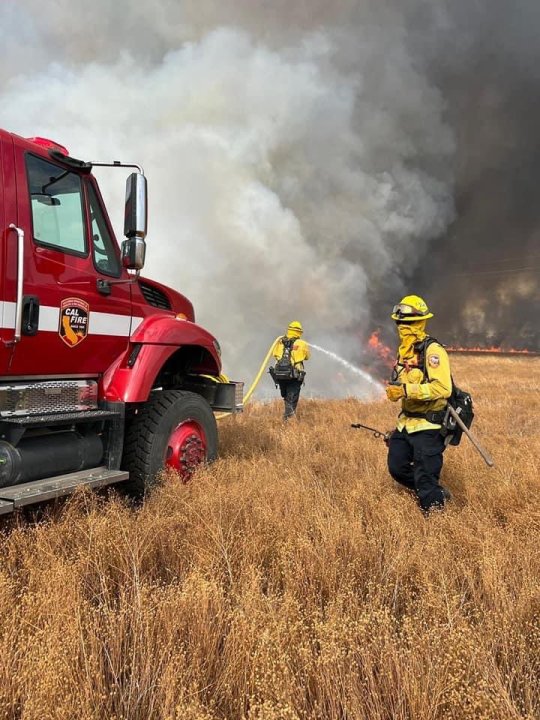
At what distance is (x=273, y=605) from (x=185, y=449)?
2178 mm

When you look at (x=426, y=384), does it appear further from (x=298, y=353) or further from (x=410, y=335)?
(x=298, y=353)

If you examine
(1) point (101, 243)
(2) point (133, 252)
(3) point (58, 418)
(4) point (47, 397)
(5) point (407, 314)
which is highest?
(1) point (101, 243)

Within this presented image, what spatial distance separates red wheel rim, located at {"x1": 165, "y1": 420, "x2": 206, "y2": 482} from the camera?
162 inches

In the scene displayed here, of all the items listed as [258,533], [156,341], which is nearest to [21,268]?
[156,341]

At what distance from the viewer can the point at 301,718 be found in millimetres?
1618

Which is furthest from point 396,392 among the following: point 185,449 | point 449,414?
point 185,449

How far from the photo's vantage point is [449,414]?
3.79 meters

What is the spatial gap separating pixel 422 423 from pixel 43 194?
303cm

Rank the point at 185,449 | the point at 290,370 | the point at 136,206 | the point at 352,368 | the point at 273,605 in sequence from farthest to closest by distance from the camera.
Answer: the point at 352,368 < the point at 290,370 < the point at 185,449 < the point at 136,206 < the point at 273,605

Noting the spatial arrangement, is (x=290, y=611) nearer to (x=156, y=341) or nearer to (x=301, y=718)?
(x=301, y=718)

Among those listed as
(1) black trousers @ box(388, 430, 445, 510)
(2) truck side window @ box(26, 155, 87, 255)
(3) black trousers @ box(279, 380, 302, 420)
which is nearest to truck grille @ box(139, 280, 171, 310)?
(2) truck side window @ box(26, 155, 87, 255)

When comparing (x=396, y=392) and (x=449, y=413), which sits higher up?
(x=396, y=392)

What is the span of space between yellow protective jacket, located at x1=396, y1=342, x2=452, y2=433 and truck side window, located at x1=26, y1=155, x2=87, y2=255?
2.44m

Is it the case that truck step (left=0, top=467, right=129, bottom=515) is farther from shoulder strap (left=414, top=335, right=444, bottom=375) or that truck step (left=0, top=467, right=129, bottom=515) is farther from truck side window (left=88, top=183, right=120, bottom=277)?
shoulder strap (left=414, top=335, right=444, bottom=375)
